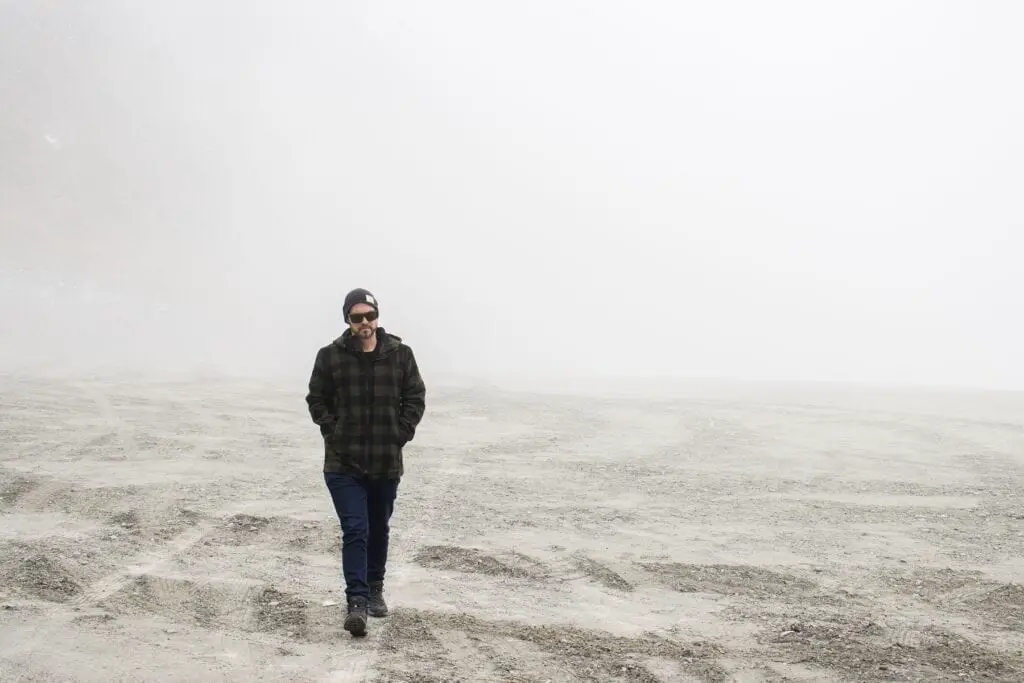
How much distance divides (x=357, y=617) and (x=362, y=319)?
1625 millimetres

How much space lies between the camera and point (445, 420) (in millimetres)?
17703

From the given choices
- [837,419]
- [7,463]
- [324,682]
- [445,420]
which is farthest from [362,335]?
[837,419]

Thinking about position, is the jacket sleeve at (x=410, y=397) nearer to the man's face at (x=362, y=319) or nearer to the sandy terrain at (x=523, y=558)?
the man's face at (x=362, y=319)

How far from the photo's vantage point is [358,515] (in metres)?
5.54

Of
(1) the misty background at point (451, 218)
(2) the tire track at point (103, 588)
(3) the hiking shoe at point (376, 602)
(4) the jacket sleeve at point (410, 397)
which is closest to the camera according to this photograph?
(2) the tire track at point (103, 588)

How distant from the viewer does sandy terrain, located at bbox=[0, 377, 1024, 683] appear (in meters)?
5.36

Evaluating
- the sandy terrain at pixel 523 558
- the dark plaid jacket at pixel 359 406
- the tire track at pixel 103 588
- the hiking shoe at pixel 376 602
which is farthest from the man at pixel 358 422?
the tire track at pixel 103 588

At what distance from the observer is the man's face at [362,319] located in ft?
17.8

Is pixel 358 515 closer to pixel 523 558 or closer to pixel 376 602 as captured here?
pixel 376 602

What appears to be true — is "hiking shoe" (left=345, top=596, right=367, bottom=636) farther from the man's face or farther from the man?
the man's face

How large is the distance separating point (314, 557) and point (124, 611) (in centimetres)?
184

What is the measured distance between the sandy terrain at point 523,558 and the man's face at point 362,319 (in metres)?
1.69

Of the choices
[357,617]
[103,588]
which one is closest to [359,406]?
[357,617]

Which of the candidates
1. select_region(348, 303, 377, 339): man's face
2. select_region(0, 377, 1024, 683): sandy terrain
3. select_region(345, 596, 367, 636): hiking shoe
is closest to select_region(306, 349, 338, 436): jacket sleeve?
select_region(348, 303, 377, 339): man's face
